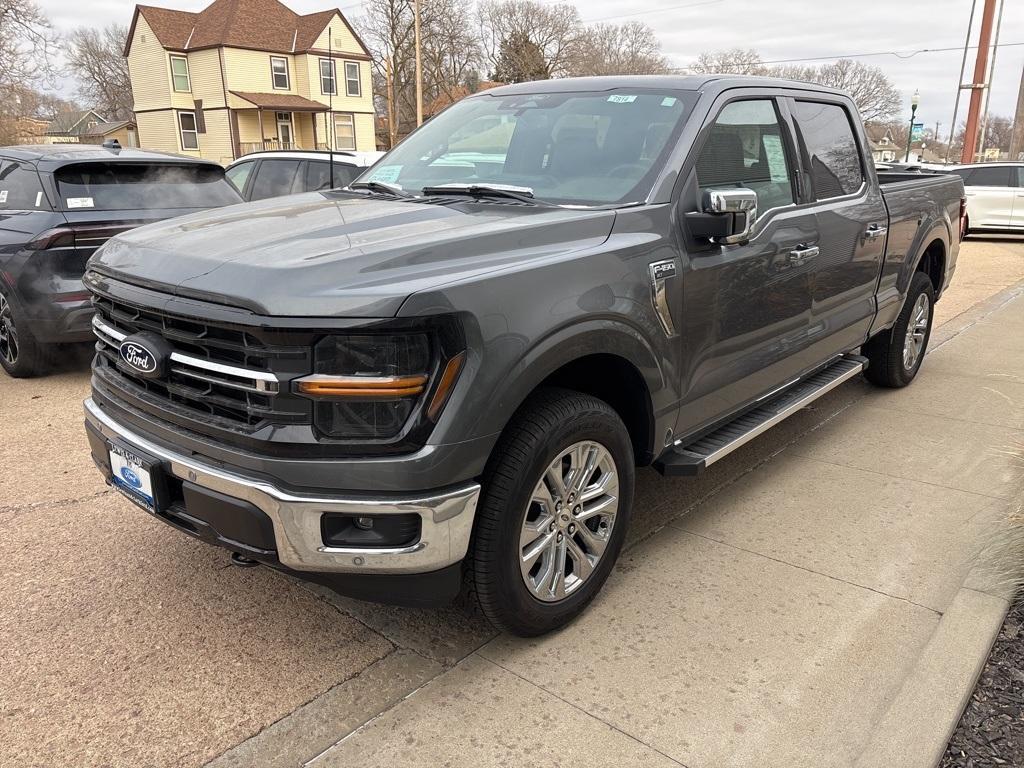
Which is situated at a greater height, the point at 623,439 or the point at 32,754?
the point at 623,439

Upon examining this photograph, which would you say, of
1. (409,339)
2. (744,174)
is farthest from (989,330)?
(409,339)

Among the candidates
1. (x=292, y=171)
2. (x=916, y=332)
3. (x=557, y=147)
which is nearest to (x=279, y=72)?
(x=292, y=171)

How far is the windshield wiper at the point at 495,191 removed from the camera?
3.23 meters

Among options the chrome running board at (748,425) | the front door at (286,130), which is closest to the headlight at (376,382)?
the chrome running board at (748,425)

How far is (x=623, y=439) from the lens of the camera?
2980 millimetres

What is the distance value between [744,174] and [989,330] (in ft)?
19.3

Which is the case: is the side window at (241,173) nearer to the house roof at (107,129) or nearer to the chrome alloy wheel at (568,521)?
the chrome alloy wheel at (568,521)

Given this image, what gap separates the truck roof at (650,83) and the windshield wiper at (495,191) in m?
0.81

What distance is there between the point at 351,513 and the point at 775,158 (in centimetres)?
278

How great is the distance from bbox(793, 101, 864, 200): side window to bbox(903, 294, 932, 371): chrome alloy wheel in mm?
1437

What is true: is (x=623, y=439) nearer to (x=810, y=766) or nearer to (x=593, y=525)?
(x=593, y=525)

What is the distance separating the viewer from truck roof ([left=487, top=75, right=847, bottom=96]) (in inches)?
142

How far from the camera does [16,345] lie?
5762 mm

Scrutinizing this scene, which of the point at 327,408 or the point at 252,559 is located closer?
the point at 327,408
